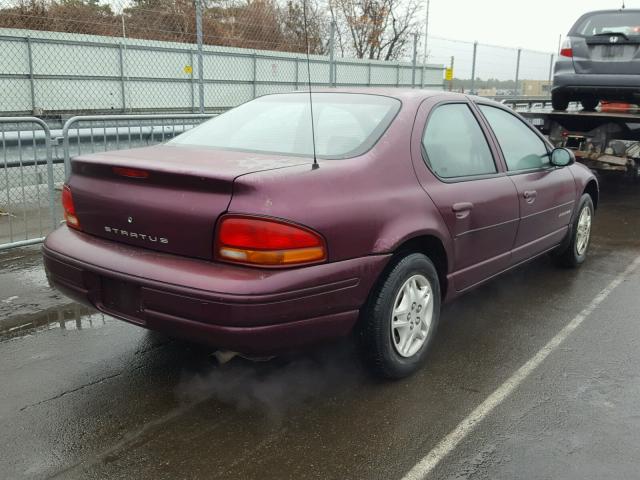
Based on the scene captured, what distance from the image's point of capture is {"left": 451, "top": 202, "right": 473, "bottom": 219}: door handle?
3519mm

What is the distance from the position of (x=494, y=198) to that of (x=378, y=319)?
4.30ft

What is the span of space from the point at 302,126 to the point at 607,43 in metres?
6.65

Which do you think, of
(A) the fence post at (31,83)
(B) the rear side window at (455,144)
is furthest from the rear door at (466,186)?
(A) the fence post at (31,83)

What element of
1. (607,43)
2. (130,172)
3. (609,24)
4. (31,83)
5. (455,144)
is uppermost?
(609,24)

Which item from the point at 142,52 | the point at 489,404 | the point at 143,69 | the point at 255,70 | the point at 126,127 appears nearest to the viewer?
the point at 489,404

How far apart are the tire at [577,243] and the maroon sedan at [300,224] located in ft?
4.71

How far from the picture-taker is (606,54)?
8555mm

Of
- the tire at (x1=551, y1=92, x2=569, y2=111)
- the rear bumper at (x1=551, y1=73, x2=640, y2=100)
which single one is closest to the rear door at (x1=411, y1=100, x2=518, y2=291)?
the rear bumper at (x1=551, y1=73, x2=640, y2=100)

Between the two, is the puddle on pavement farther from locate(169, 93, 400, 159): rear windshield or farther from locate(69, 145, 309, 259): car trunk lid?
locate(169, 93, 400, 159): rear windshield

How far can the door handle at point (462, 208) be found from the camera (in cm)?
352

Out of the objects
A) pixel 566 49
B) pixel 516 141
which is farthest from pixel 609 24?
pixel 516 141

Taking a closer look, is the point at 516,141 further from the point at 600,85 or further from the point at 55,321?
the point at 600,85

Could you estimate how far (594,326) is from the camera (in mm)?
4180

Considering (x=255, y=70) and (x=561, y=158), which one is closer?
(x=561, y=158)
